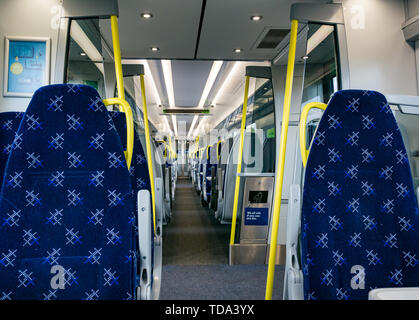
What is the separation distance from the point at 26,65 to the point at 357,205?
238cm

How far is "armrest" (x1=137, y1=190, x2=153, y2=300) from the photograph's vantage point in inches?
42.3

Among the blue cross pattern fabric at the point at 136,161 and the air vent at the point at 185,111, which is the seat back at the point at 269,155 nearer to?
the blue cross pattern fabric at the point at 136,161

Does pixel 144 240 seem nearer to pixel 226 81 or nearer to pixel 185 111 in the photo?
pixel 226 81

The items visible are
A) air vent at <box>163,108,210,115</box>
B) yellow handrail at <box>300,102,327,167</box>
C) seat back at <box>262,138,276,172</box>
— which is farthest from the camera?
air vent at <box>163,108,210,115</box>

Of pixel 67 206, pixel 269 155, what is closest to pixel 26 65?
pixel 67 206

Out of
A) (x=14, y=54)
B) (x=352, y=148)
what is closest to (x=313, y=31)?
(x=352, y=148)

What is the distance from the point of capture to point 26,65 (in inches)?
89.1

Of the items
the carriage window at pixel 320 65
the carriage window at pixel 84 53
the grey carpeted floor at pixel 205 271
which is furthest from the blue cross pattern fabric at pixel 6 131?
the carriage window at pixel 320 65

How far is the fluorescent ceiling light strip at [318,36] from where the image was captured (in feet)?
7.75

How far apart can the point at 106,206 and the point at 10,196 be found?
279 millimetres

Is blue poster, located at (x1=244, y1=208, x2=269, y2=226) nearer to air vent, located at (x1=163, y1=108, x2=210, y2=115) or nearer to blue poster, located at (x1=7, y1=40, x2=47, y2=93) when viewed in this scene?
blue poster, located at (x1=7, y1=40, x2=47, y2=93)

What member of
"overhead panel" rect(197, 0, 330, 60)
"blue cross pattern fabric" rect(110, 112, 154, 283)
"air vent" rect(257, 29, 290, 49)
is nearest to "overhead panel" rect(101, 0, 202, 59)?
"overhead panel" rect(197, 0, 330, 60)

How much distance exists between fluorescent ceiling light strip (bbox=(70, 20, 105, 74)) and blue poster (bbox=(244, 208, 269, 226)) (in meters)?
2.30

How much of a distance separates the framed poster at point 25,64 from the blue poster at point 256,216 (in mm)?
2586
